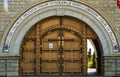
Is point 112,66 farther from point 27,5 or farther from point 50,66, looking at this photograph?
point 27,5

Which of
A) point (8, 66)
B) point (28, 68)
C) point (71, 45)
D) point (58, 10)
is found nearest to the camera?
point (8, 66)

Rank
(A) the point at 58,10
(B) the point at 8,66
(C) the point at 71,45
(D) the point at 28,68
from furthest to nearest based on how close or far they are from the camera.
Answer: (C) the point at 71,45 → (D) the point at 28,68 → (A) the point at 58,10 → (B) the point at 8,66

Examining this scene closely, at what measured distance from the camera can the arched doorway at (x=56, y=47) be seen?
18594mm

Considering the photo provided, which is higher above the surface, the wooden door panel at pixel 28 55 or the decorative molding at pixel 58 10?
the decorative molding at pixel 58 10

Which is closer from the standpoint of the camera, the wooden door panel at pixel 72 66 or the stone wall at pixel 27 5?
the stone wall at pixel 27 5

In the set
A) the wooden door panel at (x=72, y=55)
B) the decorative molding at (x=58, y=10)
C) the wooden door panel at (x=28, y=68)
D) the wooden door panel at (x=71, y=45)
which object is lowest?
the wooden door panel at (x=28, y=68)

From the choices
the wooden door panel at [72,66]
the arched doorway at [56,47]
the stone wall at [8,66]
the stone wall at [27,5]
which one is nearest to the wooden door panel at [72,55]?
the arched doorway at [56,47]

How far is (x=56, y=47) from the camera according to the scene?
1873 cm

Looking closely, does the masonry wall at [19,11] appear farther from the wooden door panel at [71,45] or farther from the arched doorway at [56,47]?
the wooden door panel at [71,45]

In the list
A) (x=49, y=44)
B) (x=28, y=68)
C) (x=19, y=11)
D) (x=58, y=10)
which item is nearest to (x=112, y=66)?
(x=49, y=44)

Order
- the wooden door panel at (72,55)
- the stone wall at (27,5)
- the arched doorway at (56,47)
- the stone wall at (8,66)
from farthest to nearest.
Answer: the wooden door panel at (72,55)
the arched doorway at (56,47)
the stone wall at (27,5)
the stone wall at (8,66)

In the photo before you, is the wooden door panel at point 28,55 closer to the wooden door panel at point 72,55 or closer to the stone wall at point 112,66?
the wooden door panel at point 72,55

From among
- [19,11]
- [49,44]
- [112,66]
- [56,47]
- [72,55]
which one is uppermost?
[19,11]

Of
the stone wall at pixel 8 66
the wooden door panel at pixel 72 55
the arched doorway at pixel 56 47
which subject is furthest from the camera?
the wooden door panel at pixel 72 55
